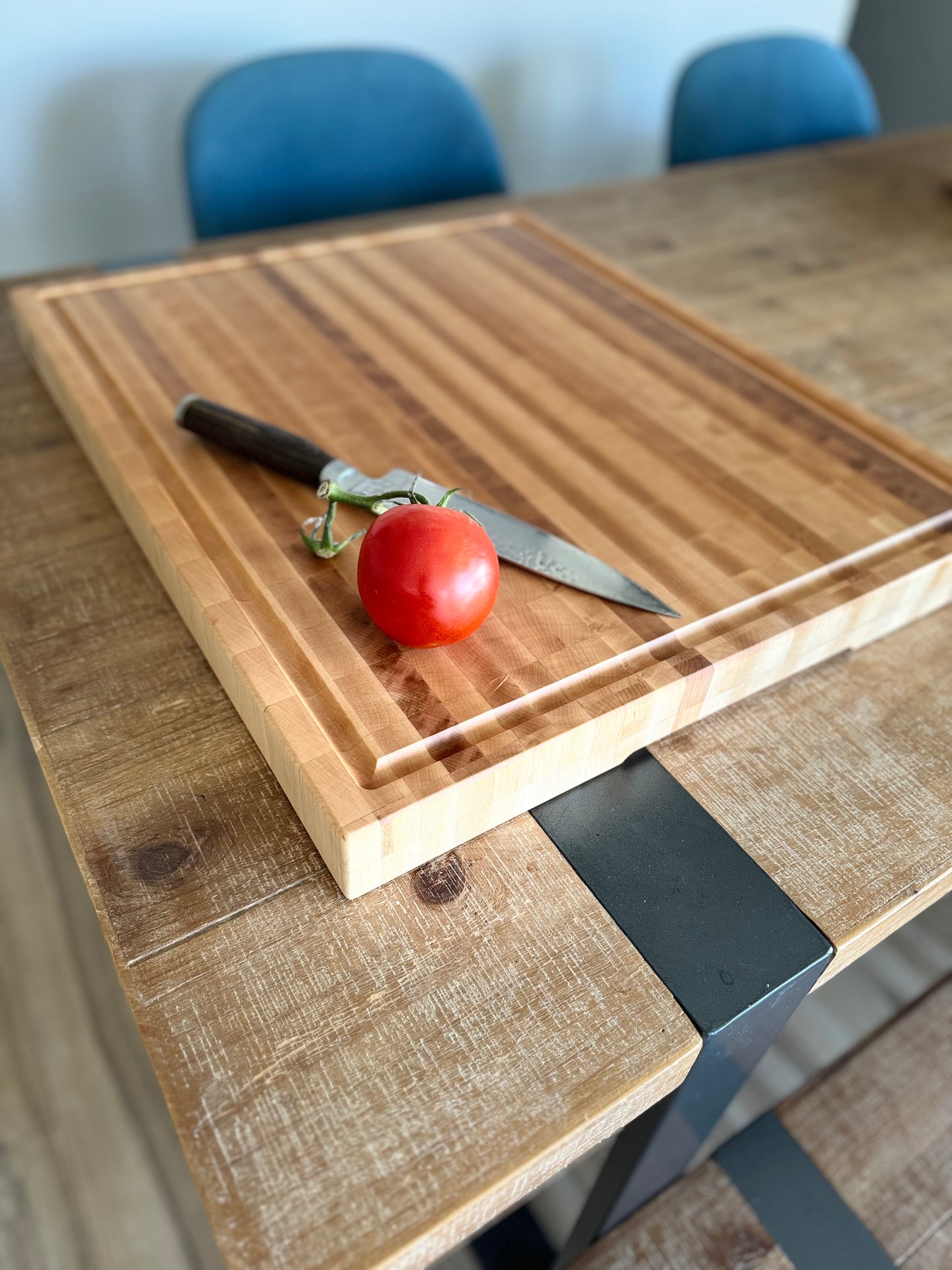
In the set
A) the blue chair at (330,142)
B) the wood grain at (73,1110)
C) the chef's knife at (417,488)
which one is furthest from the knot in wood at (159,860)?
the blue chair at (330,142)

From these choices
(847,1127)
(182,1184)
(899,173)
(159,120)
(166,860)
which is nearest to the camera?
(166,860)

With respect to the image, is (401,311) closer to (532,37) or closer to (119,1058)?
(119,1058)

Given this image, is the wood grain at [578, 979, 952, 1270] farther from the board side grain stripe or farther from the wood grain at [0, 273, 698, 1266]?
the board side grain stripe

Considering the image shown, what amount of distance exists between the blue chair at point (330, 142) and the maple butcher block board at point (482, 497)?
20.1 inches

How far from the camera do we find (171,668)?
639 millimetres

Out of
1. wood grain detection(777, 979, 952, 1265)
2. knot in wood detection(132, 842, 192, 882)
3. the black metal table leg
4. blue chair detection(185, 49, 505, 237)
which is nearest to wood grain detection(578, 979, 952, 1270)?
wood grain detection(777, 979, 952, 1265)

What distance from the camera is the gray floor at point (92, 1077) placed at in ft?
3.32

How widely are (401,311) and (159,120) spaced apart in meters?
1.24

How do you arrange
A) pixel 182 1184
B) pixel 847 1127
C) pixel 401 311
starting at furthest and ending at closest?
pixel 182 1184 → pixel 401 311 → pixel 847 1127

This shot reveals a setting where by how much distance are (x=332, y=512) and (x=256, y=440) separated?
130 millimetres

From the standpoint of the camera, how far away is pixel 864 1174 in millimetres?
744

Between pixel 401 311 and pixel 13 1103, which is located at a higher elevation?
pixel 401 311

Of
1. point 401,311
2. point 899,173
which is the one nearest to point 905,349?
point 401,311

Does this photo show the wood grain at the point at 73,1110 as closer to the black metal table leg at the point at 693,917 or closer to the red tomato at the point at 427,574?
the black metal table leg at the point at 693,917
